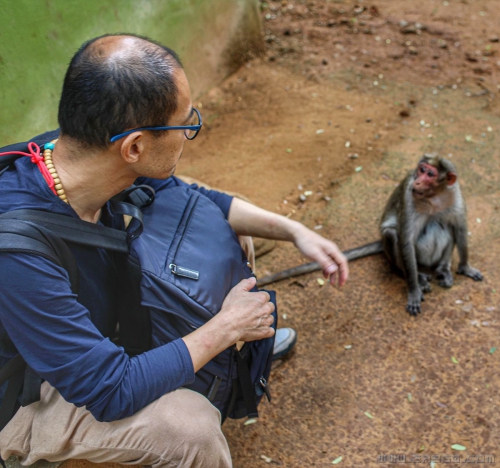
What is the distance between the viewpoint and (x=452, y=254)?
459 cm

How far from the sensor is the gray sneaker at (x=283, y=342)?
3574mm

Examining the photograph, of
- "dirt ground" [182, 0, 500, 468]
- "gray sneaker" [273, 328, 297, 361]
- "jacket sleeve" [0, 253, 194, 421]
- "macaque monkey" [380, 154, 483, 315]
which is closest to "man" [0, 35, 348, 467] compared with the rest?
"jacket sleeve" [0, 253, 194, 421]

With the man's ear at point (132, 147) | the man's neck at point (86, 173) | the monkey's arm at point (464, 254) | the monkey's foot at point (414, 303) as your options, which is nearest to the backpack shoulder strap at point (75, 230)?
the man's neck at point (86, 173)

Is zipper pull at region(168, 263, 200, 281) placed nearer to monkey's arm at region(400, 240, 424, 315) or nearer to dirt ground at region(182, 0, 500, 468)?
dirt ground at region(182, 0, 500, 468)

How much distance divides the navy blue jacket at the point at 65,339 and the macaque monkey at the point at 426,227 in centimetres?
256

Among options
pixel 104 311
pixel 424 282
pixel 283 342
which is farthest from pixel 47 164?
pixel 424 282

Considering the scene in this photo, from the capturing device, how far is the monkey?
4125 mm

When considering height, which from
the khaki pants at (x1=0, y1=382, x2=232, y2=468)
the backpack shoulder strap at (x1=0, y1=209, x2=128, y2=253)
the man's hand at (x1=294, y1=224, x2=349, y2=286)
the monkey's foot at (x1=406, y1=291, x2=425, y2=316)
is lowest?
the monkey's foot at (x1=406, y1=291, x2=425, y2=316)

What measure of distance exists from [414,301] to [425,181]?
3.05ft

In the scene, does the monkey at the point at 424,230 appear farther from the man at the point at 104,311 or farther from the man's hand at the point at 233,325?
the man at the point at 104,311

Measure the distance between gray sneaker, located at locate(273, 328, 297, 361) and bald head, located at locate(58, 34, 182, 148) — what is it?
203cm

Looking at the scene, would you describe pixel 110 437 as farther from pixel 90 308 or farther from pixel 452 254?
pixel 452 254

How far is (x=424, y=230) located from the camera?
4.41 meters

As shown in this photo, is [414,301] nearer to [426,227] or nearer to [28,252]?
[426,227]
